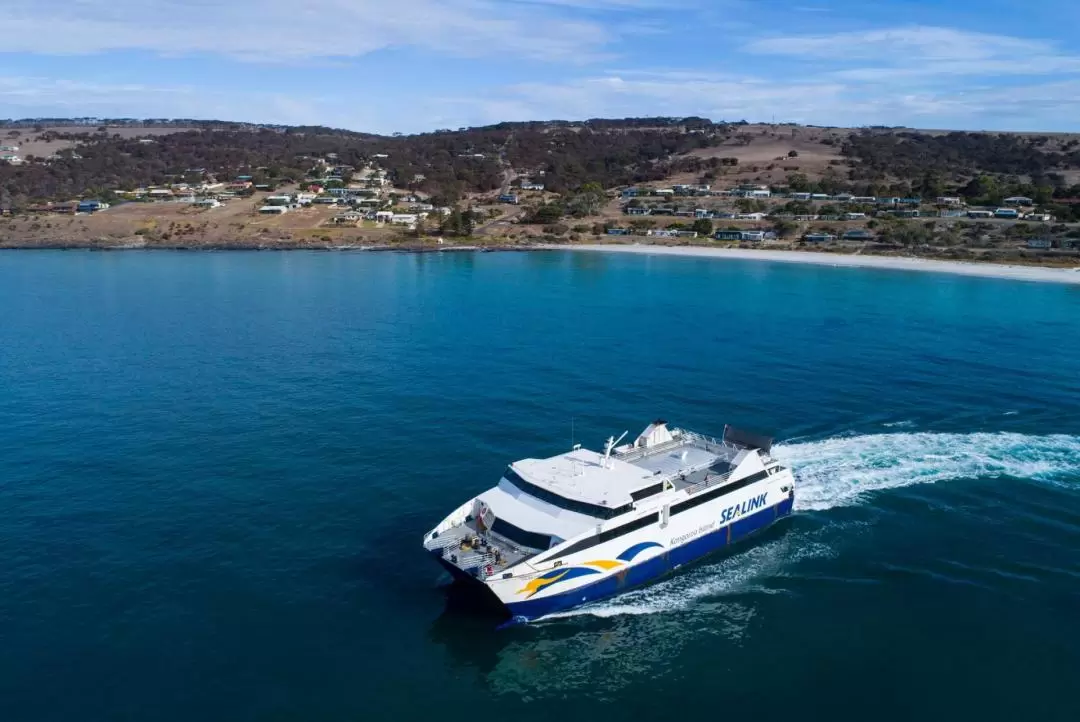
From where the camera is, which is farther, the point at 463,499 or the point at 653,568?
the point at 463,499

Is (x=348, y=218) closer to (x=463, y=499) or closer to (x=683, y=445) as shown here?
(x=463, y=499)

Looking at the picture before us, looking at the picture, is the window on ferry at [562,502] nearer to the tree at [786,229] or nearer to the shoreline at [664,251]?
the shoreline at [664,251]

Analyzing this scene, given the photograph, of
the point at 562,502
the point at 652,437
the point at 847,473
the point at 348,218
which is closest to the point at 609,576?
the point at 562,502

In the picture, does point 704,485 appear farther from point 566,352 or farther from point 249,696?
point 566,352

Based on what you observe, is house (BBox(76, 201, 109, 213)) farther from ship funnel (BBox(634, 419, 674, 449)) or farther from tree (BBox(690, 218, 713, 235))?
ship funnel (BBox(634, 419, 674, 449))

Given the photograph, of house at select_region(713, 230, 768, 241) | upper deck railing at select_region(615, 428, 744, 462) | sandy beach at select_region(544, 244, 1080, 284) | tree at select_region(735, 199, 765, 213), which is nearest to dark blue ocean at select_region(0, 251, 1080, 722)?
upper deck railing at select_region(615, 428, 744, 462)
